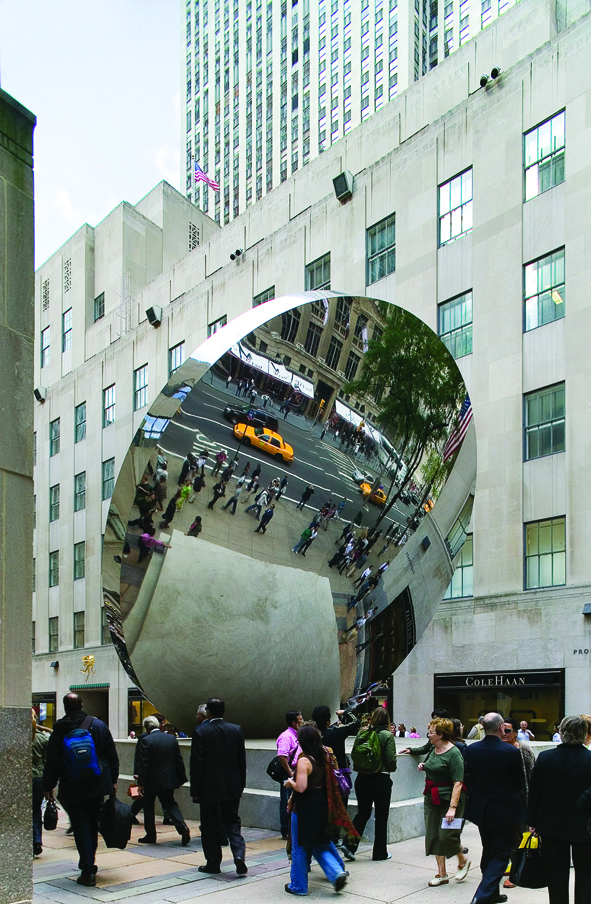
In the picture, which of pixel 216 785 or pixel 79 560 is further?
pixel 79 560

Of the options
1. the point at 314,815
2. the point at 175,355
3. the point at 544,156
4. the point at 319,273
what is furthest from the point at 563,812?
the point at 175,355

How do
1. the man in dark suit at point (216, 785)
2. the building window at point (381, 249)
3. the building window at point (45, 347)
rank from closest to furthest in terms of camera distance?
the man in dark suit at point (216, 785) → the building window at point (381, 249) → the building window at point (45, 347)

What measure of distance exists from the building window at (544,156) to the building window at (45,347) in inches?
1377

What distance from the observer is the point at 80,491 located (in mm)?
42656

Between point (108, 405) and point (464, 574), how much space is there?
23.7m

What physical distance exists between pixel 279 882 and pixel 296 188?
1239 inches

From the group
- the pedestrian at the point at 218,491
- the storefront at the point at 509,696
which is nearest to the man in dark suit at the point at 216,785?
the pedestrian at the point at 218,491

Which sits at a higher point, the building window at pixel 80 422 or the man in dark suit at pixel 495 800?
the building window at pixel 80 422

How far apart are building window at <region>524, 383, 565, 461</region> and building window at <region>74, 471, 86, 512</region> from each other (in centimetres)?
2567

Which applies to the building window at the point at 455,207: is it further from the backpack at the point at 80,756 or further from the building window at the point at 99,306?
the building window at the point at 99,306

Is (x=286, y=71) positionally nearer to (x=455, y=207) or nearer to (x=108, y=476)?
(x=108, y=476)

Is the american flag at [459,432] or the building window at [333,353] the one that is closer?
the building window at [333,353]

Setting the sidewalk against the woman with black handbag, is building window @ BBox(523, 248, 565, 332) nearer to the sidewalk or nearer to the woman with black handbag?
the sidewalk

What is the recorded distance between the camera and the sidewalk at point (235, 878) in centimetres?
694
